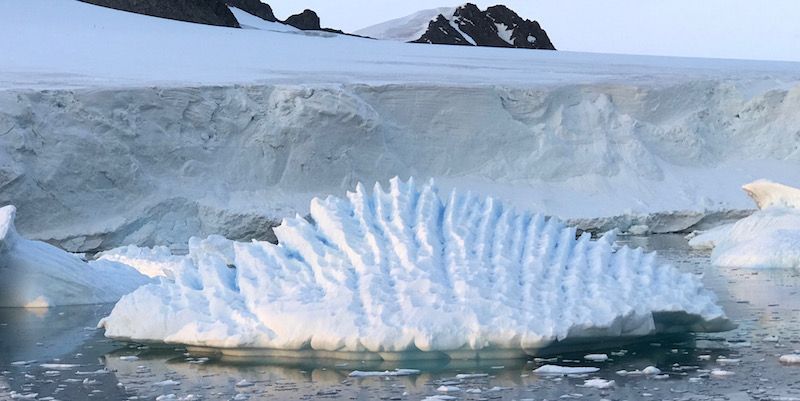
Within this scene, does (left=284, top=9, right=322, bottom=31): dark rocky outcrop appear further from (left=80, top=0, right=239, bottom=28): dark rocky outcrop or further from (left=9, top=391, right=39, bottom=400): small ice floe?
(left=9, top=391, right=39, bottom=400): small ice floe

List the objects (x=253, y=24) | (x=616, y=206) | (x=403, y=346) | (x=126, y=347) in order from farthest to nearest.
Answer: (x=253, y=24), (x=616, y=206), (x=126, y=347), (x=403, y=346)

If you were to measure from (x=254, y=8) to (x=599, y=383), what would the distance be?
93.9 ft

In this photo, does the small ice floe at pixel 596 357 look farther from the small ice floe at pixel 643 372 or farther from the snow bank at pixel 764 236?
the snow bank at pixel 764 236

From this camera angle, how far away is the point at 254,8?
31.5 meters

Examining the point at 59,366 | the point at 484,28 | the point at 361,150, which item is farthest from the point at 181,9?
the point at 59,366

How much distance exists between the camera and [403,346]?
164 inches

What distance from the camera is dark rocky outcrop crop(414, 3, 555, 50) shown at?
33.3m

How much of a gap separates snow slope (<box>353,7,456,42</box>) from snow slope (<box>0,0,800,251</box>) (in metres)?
18.2

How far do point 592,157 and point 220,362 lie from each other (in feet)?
30.0

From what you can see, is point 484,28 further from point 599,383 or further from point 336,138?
point 599,383

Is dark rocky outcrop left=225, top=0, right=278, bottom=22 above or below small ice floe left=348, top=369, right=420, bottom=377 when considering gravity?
above

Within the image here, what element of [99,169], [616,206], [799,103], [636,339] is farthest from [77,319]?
[799,103]

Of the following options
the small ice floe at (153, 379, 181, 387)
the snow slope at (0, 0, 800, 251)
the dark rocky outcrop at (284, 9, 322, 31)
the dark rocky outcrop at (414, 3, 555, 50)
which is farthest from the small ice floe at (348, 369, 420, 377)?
the dark rocky outcrop at (414, 3, 555, 50)

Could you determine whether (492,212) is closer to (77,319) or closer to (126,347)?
(126,347)
